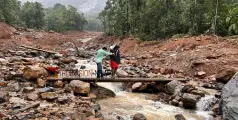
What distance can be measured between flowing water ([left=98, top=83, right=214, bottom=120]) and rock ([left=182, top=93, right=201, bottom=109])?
0.85ft

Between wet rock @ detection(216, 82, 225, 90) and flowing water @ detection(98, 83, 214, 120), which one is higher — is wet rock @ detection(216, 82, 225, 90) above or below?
above

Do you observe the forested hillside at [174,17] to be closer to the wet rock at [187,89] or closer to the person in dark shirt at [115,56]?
the wet rock at [187,89]

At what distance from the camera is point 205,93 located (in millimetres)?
12180

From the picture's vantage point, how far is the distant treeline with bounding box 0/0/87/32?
41.8m

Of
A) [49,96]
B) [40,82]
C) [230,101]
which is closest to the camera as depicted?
[230,101]

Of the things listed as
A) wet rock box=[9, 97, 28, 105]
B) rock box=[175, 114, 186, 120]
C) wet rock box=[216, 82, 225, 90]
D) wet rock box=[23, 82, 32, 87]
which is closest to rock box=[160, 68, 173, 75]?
wet rock box=[216, 82, 225, 90]

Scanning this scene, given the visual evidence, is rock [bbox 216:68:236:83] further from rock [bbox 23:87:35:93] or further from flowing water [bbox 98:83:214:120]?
rock [bbox 23:87:35:93]

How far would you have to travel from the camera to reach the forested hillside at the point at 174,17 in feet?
81.9

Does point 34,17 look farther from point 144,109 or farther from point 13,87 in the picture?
point 144,109

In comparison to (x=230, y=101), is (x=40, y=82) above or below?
above

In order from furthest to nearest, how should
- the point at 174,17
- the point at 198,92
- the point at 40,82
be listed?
1. the point at 174,17
2. the point at 198,92
3. the point at 40,82

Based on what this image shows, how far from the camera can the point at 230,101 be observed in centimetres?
907

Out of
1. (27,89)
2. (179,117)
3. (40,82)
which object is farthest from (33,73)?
(179,117)

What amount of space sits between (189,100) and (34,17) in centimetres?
5547
